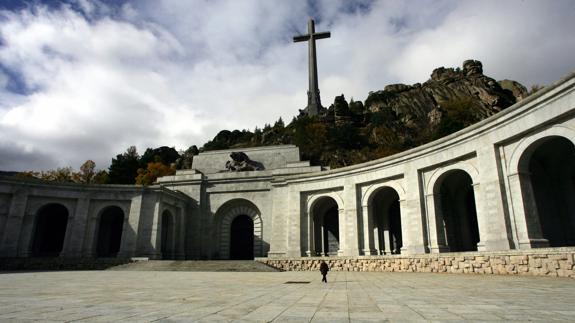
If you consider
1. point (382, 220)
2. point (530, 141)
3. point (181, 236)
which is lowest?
point (181, 236)

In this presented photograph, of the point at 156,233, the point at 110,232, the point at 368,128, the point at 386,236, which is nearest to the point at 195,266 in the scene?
the point at 156,233

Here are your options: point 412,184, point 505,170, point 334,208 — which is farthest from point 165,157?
point 505,170

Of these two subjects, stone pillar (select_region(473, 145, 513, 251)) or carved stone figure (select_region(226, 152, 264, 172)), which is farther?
carved stone figure (select_region(226, 152, 264, 172))

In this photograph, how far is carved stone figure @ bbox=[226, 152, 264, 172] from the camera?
3547cm

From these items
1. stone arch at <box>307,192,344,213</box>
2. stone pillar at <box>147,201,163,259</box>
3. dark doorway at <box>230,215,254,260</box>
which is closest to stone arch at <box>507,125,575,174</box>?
stone arch at <box>307,192,344,213</box>

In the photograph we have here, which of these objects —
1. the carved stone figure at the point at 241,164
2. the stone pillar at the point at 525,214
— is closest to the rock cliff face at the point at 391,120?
the carved stone figure at the point at 241,164

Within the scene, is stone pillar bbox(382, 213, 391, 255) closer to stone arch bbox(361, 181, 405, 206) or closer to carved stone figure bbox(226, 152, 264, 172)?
stone arch bbox(361, 181, 405, 206)

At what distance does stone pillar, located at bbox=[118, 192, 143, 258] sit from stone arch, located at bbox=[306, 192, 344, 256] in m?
13.3

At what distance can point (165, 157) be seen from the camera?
7350 centimetres

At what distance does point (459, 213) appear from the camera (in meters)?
24.7

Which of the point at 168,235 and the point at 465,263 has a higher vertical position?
the point at 168,235

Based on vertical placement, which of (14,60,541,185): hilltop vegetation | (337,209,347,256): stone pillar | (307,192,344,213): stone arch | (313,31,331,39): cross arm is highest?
(313,31,331,39): cross arm

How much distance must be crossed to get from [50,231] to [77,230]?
18.1 feet

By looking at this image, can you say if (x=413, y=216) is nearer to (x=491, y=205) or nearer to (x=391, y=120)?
(x=491, y=205)
